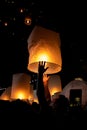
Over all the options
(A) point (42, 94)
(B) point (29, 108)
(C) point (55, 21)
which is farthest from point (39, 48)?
(C) point (55, 21)

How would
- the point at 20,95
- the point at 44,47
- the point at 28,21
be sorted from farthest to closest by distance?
the point at 28,21, the point at 20,95, the point at 44,47

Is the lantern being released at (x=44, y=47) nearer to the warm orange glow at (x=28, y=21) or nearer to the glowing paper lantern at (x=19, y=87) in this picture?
the glowing paper lantern at (x=19, y=87)

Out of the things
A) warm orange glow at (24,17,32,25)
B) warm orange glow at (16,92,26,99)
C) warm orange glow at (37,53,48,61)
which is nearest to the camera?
warm orange glow at (37,53,48,61)

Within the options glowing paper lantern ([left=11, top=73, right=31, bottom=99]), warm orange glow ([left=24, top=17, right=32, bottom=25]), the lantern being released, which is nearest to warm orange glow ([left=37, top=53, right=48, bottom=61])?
the lantern being released

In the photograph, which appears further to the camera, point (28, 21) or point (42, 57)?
point (28, 21)

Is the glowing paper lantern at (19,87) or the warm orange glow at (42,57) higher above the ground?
the warm orange glow at (42,57)

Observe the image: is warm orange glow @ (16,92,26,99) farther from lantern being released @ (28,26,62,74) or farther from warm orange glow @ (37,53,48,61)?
warm orange glow @ (37,53,48,61)

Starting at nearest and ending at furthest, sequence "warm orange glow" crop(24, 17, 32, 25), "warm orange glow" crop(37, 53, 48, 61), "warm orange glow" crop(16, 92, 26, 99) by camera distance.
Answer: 1. "warm orange glow" crop(37, 53, 48, 61)
2. "warm orange glow" crop(16, 92, 26, 99)
3. "warm orange glow" crop(24, 17, 32, 25)

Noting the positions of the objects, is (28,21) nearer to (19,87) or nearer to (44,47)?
(19,87)

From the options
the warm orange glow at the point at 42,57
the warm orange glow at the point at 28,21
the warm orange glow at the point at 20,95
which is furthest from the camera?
the warm orange glow at the point at 28,21

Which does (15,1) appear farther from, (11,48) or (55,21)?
(11,48)

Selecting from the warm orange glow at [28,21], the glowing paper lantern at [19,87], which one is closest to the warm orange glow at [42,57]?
the glowing paper lantern at [19,87]

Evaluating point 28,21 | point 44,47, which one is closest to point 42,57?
point 44,47

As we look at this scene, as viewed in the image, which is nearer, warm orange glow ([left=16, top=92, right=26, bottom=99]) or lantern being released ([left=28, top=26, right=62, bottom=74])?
lantern being released ([left=28, top=26, right=62, bottom=74])
